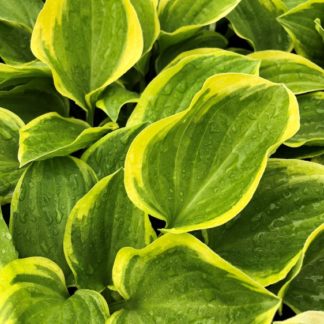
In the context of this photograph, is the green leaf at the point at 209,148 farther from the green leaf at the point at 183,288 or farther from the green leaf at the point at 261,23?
the green leaf at the point at 261,23

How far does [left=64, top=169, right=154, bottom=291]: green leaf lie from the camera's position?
0.73 meters

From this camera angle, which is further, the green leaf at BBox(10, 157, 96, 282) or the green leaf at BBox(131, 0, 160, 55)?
the green leaf at BBox(131, 0, 160, 55)

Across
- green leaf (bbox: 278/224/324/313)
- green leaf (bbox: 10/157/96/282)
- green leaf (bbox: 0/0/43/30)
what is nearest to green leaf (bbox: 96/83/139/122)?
green leaf (bbox: 10/157/96/282)

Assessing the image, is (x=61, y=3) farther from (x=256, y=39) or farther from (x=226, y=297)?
(x=226, y=297)

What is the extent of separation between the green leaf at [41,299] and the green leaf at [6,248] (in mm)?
21

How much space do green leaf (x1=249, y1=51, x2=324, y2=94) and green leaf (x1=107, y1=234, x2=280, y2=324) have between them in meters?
0.40

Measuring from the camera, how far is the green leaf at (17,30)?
1.00 metres

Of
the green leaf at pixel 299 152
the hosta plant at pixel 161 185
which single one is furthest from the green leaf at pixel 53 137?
the green leaf at pixel 299 152

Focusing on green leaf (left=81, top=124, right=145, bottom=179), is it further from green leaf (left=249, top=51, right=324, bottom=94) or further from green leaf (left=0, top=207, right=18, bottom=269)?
green leaf (left=249, top=51, right=324, bottom=94)

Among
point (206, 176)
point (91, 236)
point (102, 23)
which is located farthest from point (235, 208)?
point (102, 23)

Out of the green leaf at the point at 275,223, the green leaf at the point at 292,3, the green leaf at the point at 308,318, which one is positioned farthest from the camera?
the green leaf at the point at 292,3

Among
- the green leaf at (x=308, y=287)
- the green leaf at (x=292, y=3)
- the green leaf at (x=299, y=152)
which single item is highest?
the green leaf at (x=292, y=3)

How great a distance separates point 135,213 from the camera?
733 mm

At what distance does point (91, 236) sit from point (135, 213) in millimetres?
67
